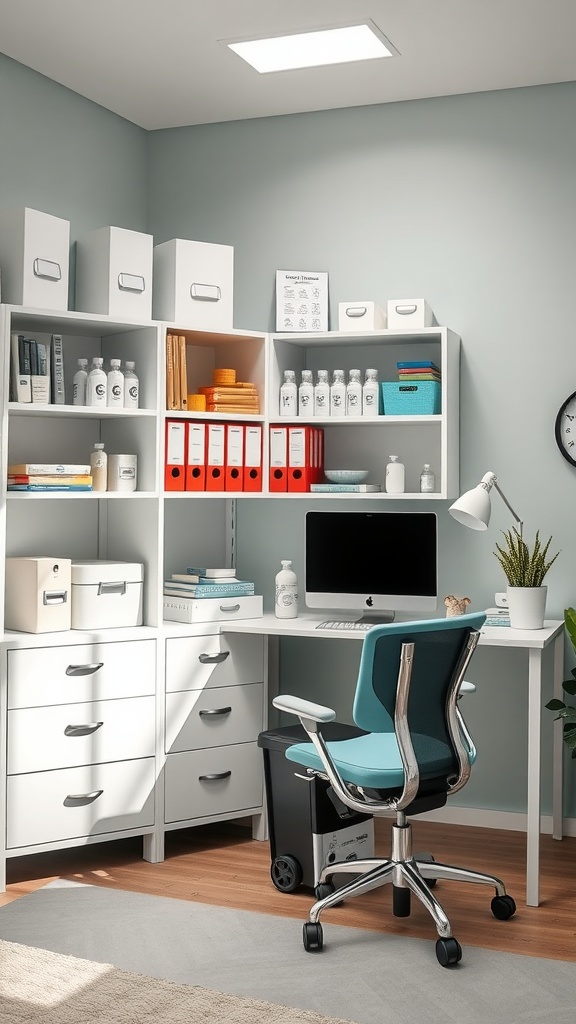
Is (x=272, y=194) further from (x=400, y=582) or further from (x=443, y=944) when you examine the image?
(x=443, y=944)

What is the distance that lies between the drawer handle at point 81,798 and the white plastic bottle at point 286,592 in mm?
970

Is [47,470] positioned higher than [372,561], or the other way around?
[47,470]

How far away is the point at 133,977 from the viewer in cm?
279

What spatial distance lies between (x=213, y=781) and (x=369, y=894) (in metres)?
0.75

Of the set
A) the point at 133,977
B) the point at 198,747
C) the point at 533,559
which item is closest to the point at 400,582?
the point at 533,559

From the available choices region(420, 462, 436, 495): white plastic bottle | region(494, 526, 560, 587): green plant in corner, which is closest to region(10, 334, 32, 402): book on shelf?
region(420, 462, 436, 495): white plastic bottle

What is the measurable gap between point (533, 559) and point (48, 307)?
1.93 meters

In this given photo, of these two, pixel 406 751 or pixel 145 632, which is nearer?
pixel 406 751

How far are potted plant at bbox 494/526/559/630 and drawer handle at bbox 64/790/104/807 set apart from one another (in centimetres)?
155

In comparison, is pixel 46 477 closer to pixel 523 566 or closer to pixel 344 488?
pixel 344 488

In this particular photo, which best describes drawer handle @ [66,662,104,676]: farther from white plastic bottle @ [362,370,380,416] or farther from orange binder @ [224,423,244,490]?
white plastic bottle @ [362,370,380,416]

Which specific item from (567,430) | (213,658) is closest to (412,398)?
(567,430)

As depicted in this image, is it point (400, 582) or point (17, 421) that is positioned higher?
point (17, 421)

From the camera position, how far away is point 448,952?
9.31ft
